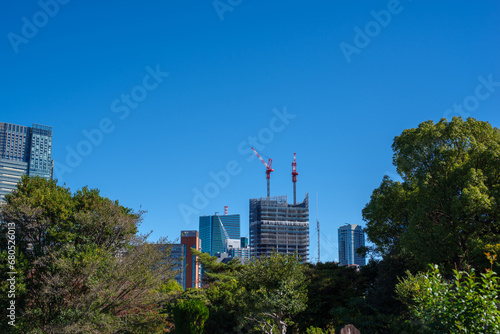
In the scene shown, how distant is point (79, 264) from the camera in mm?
16766

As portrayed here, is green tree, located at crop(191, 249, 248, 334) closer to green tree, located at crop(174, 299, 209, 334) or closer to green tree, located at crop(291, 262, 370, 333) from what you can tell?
green tree, located at crop(174, 299, 209, 334)

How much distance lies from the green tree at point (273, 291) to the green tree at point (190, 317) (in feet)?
7.48

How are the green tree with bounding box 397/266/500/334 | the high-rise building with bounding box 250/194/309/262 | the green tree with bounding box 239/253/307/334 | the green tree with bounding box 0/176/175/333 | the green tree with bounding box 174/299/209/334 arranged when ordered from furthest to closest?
the high-rise building with bounding box 250/194/309/262, the green tree with bounding box 174/299/209/334, the green tree with bounding box 239/253/307/334, the green tree with bounding box 0/176/175/333, the green tree with bounding box 397/266/500/334

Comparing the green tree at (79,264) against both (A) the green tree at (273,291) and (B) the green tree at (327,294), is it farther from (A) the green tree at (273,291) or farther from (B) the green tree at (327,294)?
(B) the green tree at (327,294)

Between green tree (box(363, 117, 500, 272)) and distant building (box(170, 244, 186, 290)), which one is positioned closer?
green tree (box(363, 117, 500, 272))

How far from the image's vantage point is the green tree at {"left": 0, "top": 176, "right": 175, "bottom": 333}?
53.9 feet

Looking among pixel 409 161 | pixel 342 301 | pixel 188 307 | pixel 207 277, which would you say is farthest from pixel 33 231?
pixel 207 277

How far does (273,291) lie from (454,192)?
929cm

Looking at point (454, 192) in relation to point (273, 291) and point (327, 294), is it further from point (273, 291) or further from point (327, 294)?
point (327, 294)

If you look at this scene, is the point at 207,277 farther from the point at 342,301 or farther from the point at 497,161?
the point at 497,161

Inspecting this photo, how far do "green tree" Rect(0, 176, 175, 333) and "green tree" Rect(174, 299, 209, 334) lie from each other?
1239 millimetres

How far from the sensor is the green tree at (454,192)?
16.8 m

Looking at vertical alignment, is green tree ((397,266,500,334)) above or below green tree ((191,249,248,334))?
above

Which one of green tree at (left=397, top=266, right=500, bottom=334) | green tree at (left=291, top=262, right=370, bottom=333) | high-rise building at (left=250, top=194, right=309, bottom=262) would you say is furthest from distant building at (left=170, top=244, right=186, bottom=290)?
high-rise building at (left=250, top=194, right=309, bottom=262)
